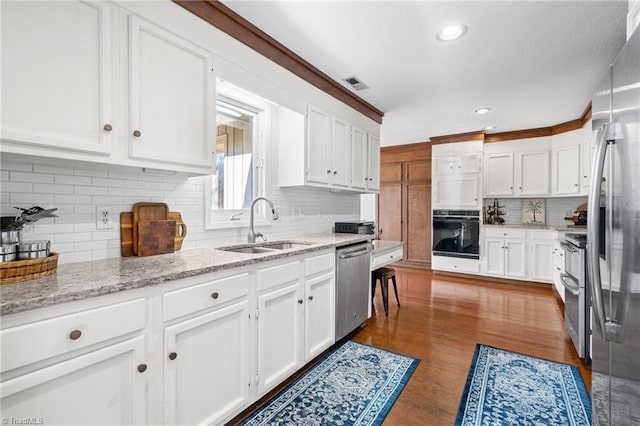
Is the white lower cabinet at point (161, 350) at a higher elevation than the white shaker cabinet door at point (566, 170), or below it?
below

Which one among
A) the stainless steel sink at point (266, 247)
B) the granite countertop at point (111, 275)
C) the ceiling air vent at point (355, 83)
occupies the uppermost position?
the ceiling air vent at point (355, 83)

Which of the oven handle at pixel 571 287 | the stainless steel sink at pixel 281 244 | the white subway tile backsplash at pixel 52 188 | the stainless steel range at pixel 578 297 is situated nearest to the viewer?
the white subway tile backsplash at pixel 52 188

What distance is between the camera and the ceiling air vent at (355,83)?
3.06m

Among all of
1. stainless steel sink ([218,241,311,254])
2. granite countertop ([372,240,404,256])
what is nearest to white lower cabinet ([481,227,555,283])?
granite countertop ([372,240,404,256])

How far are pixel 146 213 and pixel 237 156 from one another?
107cm

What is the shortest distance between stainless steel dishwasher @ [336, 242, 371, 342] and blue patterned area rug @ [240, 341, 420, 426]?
295mm

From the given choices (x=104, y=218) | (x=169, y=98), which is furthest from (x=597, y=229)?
(x=104, y=218)

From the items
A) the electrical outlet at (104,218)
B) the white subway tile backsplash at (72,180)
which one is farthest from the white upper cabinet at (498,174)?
the white subway tile backsplash at (72,180)

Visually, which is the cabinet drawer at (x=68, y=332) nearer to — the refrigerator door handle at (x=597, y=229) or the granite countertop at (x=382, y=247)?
the refrigerator door handle at (x=597, y=229)

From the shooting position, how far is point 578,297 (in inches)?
99.4

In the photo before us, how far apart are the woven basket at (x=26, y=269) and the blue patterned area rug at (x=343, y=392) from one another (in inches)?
50.7

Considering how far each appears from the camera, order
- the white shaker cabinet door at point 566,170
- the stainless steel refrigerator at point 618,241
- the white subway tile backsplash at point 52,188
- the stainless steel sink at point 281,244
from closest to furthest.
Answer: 1. the stainless steel refrigerator at point 618,241
2. the white subway tile backsplash at point 52,188
3. the stainless steel sink at point 281,244
4. the white shaker cabinet door at point 566,170

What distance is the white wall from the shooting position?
1.45 metres

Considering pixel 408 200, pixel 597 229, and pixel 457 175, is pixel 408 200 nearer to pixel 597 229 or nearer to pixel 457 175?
pixel 457 175
